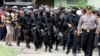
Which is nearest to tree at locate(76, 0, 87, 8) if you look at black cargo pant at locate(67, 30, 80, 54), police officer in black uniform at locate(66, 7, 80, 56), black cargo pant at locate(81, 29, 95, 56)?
police officer in black uniform at locate(66, 7, 80, 56)

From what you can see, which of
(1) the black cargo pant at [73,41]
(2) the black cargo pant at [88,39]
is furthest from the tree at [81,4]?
(2) the black cargo pant at [88,39]

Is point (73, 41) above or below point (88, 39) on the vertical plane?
→ below

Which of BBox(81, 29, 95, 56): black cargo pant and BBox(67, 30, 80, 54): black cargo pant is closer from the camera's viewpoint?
BBox(81, 29, 95, 56): black cargo pant

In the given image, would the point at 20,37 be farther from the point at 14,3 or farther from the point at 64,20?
the point at 14,3

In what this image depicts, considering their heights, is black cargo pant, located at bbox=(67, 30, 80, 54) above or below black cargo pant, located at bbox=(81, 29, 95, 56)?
below

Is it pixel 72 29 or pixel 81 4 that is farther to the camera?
pixel 81 4

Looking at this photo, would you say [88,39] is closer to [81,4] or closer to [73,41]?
[73,41]

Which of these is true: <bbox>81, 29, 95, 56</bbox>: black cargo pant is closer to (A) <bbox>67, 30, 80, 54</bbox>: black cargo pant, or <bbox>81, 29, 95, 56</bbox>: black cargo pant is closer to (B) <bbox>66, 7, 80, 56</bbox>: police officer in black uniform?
(A) <bbox>67, 30, 80, 54</bbox>: black cargo pant

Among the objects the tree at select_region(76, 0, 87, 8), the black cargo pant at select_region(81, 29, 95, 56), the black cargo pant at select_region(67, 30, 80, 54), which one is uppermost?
the black cargo pant at select_region(81, 29, 95, 56)

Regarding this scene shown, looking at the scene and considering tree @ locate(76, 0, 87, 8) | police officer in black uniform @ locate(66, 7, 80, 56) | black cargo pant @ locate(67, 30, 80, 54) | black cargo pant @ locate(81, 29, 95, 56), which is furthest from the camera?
tree @ locate(76, 0, 87, 8)

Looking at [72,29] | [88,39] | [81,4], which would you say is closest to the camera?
[88,39]

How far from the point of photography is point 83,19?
1503cm

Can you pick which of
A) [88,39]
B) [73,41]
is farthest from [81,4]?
[88,39]

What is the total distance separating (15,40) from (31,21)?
11.1 feet
